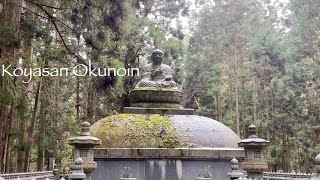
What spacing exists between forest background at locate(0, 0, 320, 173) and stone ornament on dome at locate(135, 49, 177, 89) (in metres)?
0.78

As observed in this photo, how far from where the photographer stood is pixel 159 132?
451 inches

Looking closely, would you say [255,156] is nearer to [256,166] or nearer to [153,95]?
[256,166]

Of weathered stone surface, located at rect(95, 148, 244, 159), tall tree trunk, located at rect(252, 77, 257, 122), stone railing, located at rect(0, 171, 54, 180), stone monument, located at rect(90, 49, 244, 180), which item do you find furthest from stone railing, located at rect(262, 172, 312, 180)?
tall tree trunk, located at rect(252, 77, 257, 122)

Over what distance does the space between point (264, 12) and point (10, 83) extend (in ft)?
85.0

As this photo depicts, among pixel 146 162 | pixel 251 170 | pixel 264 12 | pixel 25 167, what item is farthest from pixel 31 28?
pixel 264 12

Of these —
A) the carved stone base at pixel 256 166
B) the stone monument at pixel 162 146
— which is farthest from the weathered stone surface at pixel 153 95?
the carved stone base at pixel 256 166

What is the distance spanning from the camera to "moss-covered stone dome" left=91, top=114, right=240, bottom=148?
11.3 metres

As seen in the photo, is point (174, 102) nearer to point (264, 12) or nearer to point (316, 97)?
point (316, 97)

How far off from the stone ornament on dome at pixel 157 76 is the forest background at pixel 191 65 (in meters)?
0.78

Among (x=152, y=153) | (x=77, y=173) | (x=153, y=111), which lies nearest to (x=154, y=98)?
(x=153, y=111)

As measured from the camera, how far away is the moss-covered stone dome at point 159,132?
1132cm

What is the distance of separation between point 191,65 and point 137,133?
18790 mm

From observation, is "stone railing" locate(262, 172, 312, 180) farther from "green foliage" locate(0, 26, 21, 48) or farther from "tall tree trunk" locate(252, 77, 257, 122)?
"tall tree trunk" locate(252, 77, 257, 122)

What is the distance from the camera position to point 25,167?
16.6 metres
